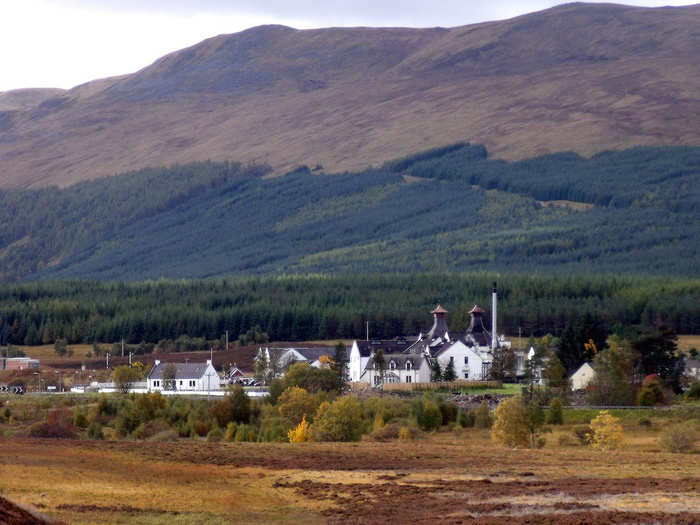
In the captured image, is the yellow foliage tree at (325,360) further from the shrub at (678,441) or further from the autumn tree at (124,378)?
the shrub at (678,441)

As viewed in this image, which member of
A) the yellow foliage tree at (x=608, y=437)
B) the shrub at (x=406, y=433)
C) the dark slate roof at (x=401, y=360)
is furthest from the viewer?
the dark slate roof at (x=401, y=360)

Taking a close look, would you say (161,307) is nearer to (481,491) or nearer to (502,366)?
(502,366)

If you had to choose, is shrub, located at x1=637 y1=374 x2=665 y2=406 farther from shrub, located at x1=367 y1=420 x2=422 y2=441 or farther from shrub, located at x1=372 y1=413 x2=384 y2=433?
shrub, located at x1=367 y1=420 x2=422 y2=441

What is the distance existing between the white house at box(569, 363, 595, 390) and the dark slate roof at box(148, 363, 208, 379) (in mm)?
34785

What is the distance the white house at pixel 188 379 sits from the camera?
11925 cm

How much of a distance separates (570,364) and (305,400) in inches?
1712

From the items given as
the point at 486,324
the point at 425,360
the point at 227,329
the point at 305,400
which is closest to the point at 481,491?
the point at 305,400

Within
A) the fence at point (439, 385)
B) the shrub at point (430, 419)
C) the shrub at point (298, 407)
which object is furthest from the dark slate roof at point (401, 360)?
the shrub at point (430, 419)

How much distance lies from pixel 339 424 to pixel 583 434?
42.8 feet

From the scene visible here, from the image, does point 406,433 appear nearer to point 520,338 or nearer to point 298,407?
point 298,407

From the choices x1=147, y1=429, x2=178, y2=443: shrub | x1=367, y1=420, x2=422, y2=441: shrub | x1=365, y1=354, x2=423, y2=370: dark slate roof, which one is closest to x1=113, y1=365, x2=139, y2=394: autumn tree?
x1=365, y1=354, x2=423, y2=370: dark slate roof

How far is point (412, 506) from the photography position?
36.3 metres

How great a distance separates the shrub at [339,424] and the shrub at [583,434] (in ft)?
37.6

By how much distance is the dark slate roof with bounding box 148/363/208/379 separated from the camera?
121 meters
